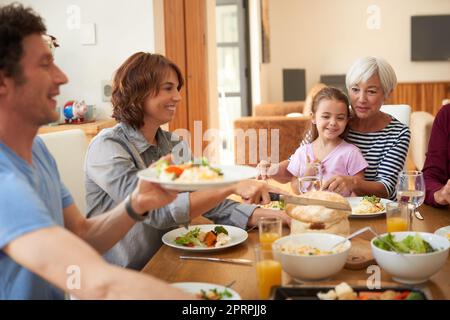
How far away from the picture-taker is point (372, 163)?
252cm

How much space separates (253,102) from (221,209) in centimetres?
621

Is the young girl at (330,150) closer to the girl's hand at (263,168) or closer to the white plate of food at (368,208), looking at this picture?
the girl's hand at (263,168)

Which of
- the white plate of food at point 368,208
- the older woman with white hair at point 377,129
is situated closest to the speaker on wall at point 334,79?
the older woman with white hair at point 377,129

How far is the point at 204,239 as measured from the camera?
1.67m

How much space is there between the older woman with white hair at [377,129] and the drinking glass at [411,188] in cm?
61

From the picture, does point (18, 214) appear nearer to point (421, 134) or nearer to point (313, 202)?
point (313, 202)

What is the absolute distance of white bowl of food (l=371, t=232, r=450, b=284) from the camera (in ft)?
4.20

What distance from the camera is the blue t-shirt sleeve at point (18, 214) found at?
100 cm

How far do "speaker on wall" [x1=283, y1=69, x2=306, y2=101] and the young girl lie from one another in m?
6.98

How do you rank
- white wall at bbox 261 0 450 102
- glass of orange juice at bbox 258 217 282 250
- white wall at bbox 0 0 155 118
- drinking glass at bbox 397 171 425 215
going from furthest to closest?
white wall at bbox 261 0 450 102
white wall at bbox 0 0 155 118
drinking glass at bbox 397 171 425 215
glass of orange juice at bbox 258 217 282 250

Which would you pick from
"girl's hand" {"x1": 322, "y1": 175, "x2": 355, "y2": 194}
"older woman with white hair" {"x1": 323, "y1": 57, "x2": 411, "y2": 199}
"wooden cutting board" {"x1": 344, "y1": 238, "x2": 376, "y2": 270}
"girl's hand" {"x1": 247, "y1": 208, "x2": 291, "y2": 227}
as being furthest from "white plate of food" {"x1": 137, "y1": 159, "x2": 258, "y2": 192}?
"older woman with white hair" {"x1": 323, "y1": 57, "x2": 411, "y2": 199}

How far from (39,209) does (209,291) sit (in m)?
0.42

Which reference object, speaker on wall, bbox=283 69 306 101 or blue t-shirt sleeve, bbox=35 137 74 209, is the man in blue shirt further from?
speaker on wall, bbox=283 69 306 101

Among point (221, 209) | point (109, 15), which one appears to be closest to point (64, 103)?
point (109, 15)
